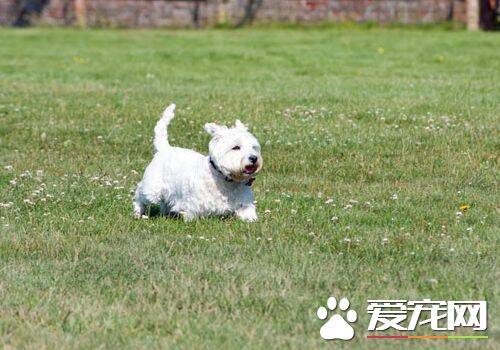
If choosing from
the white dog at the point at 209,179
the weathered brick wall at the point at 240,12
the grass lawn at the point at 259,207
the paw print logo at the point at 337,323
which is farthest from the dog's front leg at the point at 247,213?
the weathered brick wall at the point at 240,12

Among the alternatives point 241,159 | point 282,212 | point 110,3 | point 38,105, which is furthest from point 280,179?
point 110,3

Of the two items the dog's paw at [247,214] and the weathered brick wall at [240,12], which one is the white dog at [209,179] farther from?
the weathered brick wall at [240,12]

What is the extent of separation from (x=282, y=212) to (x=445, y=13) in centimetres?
3184

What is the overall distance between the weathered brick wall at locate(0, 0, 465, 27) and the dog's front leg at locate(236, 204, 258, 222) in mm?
31446

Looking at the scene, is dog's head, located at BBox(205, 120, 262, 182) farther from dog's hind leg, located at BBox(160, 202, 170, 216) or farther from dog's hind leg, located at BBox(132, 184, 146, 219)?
dog's hind leg, located at BBox(132, 184, 146, 219)

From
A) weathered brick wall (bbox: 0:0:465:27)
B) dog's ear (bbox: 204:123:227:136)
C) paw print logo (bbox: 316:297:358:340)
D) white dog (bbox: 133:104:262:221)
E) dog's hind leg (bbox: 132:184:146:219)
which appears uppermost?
weathered brick wall (bbox: 0:0:465:27)

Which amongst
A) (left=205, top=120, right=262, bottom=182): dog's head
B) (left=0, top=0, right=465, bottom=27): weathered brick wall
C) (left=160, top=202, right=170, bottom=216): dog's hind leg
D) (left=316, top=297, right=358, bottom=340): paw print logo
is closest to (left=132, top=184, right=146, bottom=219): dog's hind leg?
(left=160, top=202, right=170, bottom=216): dog's hind leg

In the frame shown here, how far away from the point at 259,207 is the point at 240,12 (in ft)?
106

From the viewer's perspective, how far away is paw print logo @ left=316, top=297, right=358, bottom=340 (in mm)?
6293

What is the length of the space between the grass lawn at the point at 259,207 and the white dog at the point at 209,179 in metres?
0.26

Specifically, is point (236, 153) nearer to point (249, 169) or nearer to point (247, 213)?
point (249, 169)

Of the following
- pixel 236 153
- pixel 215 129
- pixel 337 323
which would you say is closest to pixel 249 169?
pixel 236 153

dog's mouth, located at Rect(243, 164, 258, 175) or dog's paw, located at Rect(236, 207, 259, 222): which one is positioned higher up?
dog's mouth, located at Rect(243, 164, 258, 175)

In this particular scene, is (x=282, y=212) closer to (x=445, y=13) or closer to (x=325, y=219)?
(x=325, y=219)
